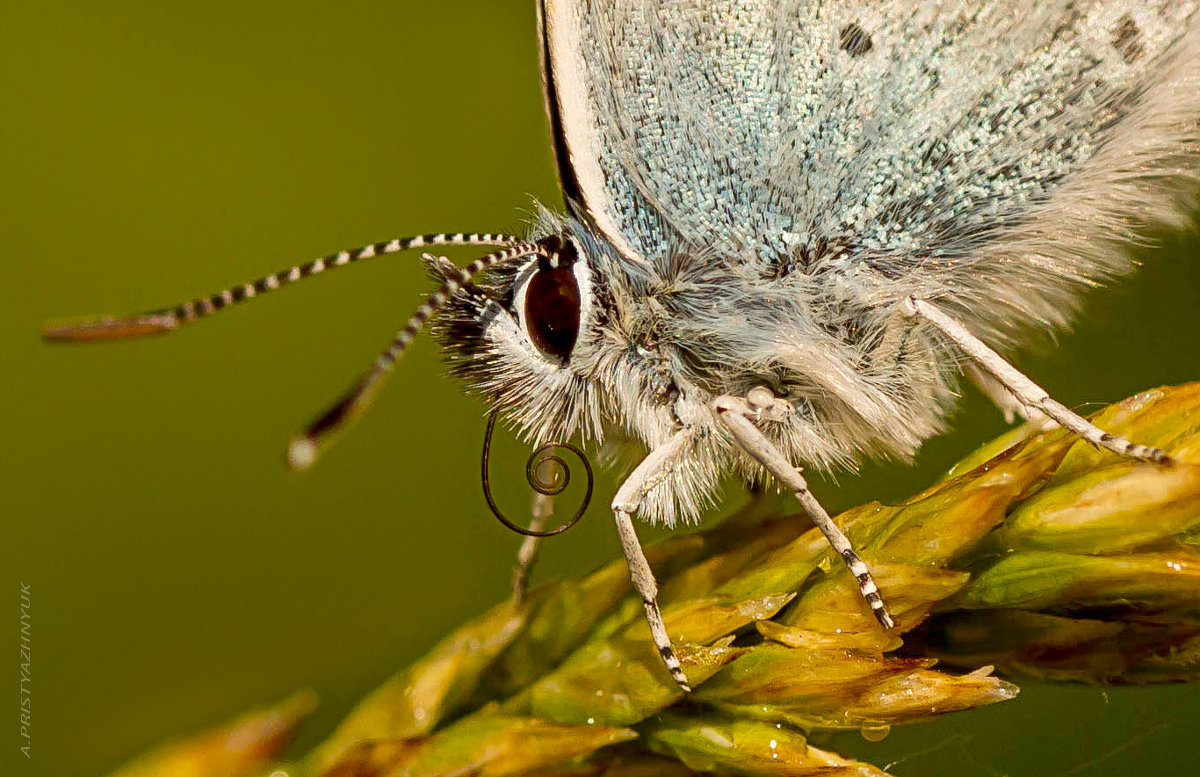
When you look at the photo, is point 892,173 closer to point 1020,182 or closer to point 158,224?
point 1020,182

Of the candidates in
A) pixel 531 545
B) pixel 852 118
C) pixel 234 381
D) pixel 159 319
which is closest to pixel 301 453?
pixel 159 319

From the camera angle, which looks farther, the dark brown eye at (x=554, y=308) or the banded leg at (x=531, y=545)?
the banded leg at (x=531, y=545)

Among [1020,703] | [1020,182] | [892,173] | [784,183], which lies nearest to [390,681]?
[1020,703]

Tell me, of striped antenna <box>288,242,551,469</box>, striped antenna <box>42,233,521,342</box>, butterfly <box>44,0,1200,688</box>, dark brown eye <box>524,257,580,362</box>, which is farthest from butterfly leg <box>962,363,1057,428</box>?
striped antenna <box>42,233,521,342</box>

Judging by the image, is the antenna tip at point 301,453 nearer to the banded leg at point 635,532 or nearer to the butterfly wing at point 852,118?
the banded leg at point 635,532

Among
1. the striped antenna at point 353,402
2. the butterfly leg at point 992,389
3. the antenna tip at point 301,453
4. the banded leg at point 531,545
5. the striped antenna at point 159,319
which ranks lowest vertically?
the butterfly leg at point 992,389

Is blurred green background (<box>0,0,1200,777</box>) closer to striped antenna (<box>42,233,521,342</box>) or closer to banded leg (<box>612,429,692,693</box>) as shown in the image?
banded leg (<box>612,429,692,693</box>)

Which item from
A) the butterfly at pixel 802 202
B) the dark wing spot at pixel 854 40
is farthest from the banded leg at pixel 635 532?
the dark wing spot at pixel 854 40
